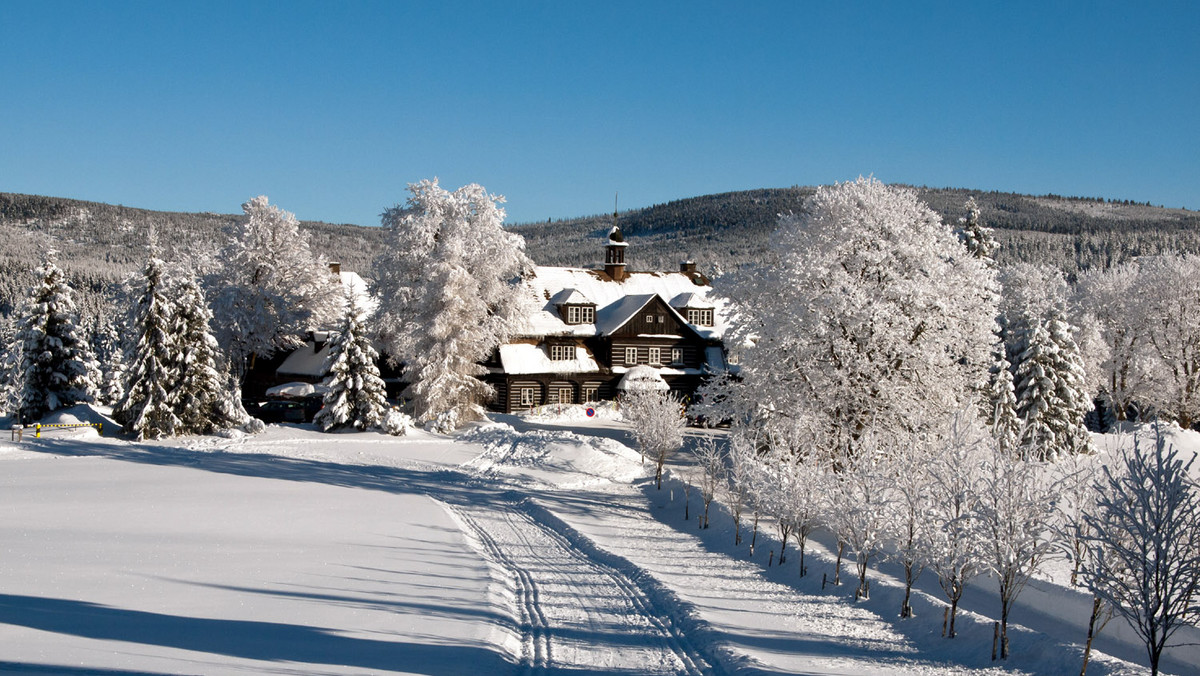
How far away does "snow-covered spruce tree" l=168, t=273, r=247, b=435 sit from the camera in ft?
115

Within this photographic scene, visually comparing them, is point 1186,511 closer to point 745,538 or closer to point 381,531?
point 745,538

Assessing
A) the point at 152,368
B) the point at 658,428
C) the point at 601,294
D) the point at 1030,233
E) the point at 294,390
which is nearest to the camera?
the point at 658,428

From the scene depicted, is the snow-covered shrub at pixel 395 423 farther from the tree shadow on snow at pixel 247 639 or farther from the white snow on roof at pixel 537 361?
the tree shadow on snow at pixel 247 639

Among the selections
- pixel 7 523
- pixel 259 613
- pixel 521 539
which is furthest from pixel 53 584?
pixel 521 539

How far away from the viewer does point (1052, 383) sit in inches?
1515

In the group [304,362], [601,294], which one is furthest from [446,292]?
[601,294]

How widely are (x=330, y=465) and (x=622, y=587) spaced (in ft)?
63.4

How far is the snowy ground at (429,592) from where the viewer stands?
38.3ft

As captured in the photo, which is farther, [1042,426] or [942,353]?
[1042,426]

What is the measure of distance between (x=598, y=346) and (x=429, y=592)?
34625 mm

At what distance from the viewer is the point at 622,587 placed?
16219mm

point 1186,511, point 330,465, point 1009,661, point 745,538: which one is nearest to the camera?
point 1186,511

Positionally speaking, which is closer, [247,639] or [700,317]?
[247,639]

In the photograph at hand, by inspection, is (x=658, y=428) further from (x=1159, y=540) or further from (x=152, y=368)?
(x=152, y=368)
